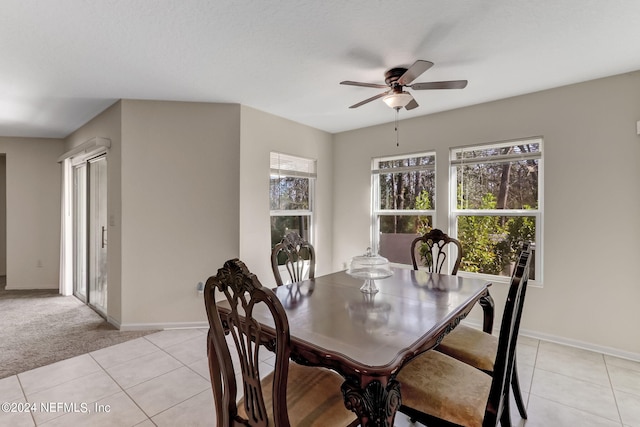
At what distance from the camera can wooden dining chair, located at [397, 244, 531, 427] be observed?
4.18 ft

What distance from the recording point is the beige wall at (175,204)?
10.7 feet

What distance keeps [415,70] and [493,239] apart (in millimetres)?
2177

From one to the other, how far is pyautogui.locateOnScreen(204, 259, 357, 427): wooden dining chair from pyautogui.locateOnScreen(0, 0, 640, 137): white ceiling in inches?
63.0

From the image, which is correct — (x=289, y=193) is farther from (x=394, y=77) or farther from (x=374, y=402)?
(x=374, y=402)

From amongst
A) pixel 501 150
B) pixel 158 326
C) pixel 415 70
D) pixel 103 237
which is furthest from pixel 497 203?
pixel 103 237

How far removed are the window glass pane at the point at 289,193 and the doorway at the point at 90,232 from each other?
2.02 meters

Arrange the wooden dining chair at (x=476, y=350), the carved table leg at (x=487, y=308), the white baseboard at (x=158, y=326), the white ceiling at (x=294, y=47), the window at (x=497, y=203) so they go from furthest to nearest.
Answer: the white baseboard at (x=158, y=326)
the window at (x=497, y=203)
the carved table leg at (x=487, y=308)
the white ceiling at (x=294, y=47)
the wooden dining chair at (x=476, y=350)

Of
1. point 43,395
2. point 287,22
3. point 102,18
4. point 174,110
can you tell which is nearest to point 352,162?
point 174,110

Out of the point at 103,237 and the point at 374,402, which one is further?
the point at 103,237

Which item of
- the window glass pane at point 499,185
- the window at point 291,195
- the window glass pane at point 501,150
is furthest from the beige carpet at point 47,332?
the window glass pane at point 501,150

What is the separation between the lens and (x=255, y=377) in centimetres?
113

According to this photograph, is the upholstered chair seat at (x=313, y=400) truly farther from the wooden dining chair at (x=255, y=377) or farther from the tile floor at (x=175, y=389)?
the tile floor at (x=175, y=389)

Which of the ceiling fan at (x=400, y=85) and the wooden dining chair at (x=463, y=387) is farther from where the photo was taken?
the ceiling fan at (x=400, y=85)

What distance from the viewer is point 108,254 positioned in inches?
137
